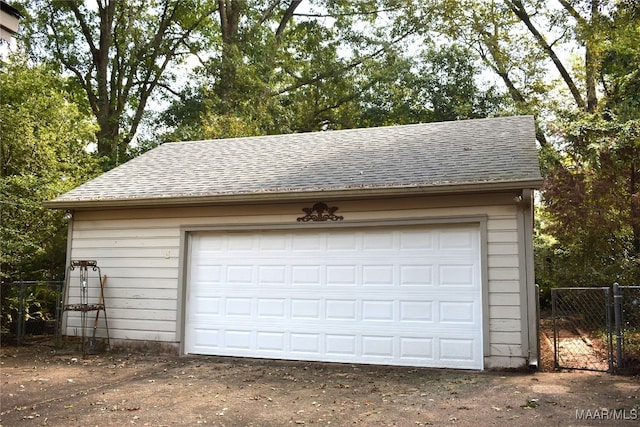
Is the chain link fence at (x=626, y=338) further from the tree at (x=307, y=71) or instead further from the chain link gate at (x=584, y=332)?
the tree at (x=307, y=71)

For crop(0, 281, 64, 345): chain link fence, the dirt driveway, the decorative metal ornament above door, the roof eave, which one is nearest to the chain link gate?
the dirt driveway

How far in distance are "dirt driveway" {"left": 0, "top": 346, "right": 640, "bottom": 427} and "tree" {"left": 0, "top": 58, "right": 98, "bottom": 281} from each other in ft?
9.78

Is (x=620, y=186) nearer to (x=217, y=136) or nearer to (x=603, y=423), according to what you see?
(x=603, y=423)

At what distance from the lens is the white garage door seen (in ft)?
23.6

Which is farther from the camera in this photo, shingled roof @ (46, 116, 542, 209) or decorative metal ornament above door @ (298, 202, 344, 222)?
decorative metal ornament above door @ (298, 202, 344, 222)

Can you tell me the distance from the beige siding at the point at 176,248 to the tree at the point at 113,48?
12.1 m

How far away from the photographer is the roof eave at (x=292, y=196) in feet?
22.5

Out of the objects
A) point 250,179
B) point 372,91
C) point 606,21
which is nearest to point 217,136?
point 372,91

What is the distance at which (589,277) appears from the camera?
11062mm

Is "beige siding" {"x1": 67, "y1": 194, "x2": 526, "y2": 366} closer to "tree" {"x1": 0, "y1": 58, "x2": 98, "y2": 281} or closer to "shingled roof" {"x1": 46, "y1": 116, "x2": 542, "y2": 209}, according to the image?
"shingled roof" {"x1": 46, "y1": 116, "x2": 542, "y2": 209}

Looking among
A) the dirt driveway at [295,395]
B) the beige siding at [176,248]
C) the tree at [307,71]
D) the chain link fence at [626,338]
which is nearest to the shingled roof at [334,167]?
the beige siding at [176,248]

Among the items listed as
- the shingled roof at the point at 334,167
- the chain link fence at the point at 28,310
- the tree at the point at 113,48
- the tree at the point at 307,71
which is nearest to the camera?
the shingled roof at the point at 334,167

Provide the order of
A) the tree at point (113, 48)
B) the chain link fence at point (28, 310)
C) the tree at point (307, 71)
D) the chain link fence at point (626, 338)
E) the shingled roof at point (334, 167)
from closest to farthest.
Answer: the chain link fence at point (626, 338) → the shingled roof at point (334, 167) → the chain link fence at point (28, 310) → the tree at point (307, 71) → the tree at point (113, 48)

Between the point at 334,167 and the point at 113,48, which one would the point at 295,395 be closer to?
the point at 334,167
